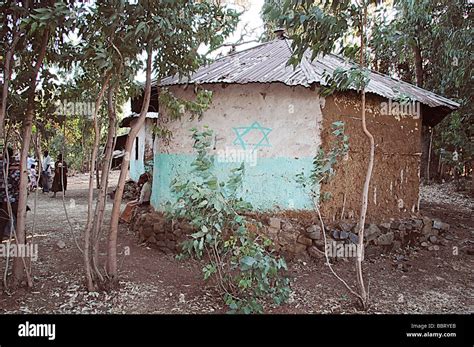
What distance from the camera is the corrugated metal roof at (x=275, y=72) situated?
249 inches

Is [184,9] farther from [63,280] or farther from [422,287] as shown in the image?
[422,287]

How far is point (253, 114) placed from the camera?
6.68 metres

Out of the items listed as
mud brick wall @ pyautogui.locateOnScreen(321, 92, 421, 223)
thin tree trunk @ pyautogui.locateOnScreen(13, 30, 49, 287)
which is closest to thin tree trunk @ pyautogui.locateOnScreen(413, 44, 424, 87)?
mud brick wall @ pyautogui.locateOnScreen(321, 92, 421, 223)

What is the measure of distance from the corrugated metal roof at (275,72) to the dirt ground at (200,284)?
2.76 meters

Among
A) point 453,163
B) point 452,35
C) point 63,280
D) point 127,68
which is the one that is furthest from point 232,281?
Result: point 453,163

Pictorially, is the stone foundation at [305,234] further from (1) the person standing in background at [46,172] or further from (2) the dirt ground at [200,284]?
(1) the person standing in background at [46,172]

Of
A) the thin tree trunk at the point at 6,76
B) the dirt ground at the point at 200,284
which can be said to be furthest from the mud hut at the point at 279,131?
the thin tree trunk at the point at 6,76

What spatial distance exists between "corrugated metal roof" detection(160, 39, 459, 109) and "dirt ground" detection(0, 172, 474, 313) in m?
2.76

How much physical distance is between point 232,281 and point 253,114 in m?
3.05

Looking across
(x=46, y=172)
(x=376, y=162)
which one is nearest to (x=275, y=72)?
(x=376, y=162)

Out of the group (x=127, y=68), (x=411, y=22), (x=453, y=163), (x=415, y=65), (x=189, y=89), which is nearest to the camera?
(x=127, y=68)

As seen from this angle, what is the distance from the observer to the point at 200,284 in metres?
5.25

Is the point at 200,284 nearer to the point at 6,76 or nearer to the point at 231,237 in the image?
the point at 231,237

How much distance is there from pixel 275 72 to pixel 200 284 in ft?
11.8
